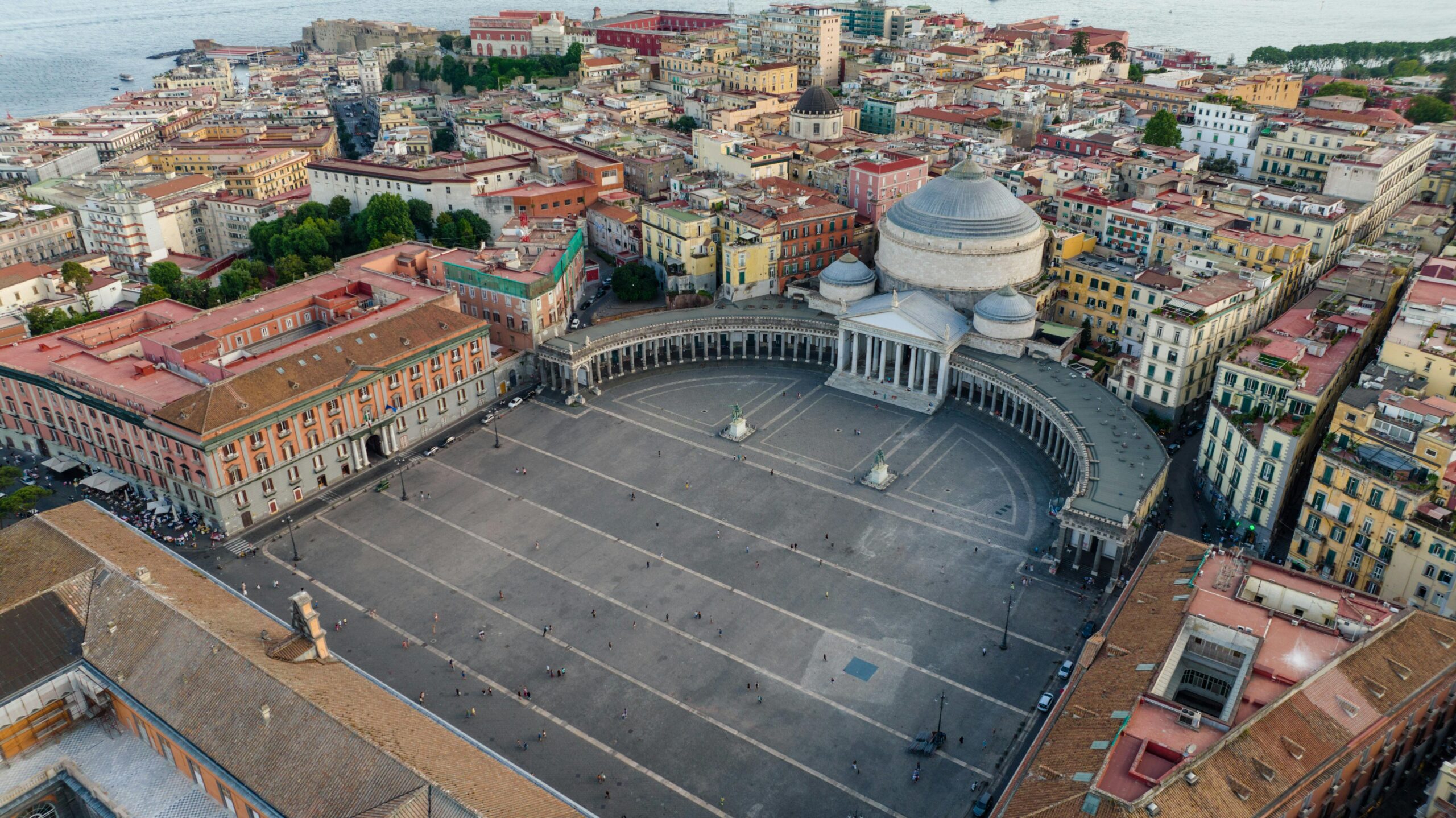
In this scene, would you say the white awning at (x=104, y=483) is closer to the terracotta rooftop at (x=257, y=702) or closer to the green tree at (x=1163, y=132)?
the terracotta rooftop at (x=257, y=702)

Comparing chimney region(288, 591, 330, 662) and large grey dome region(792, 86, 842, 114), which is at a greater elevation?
large grey dome region(792, 86, 842, 114)

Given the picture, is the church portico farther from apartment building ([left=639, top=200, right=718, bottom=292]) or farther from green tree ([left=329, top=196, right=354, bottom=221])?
green tree ([left=329, top=196, right=354, bottom=221])

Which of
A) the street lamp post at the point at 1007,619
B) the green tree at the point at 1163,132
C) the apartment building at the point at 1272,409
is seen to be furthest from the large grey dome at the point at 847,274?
the green tree at the point at 1163,132

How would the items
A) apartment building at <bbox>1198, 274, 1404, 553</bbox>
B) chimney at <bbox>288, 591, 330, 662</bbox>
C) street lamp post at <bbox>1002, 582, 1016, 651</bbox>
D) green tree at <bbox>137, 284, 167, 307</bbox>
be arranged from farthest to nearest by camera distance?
green tree at <bbox>137, 284, 167, 307</bbox> → apartment building at <bbox>1198, 274, 1404, 553</bbox> → street lamp post at <bbox>1002, 582, 1016, 651</bbox> → chimney at <bbox>288, 591, 330, 662</bbox>

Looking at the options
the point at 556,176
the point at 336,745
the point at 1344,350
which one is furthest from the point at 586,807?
the point at 556,176

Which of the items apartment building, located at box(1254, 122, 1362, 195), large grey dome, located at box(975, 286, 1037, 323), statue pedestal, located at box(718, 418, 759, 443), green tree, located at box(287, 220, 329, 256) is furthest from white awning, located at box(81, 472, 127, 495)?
apartment building, located at box(1254, 122, 1362, 195)

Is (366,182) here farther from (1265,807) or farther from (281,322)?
(1265,807)

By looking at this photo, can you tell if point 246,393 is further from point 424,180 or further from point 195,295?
point 424,180
